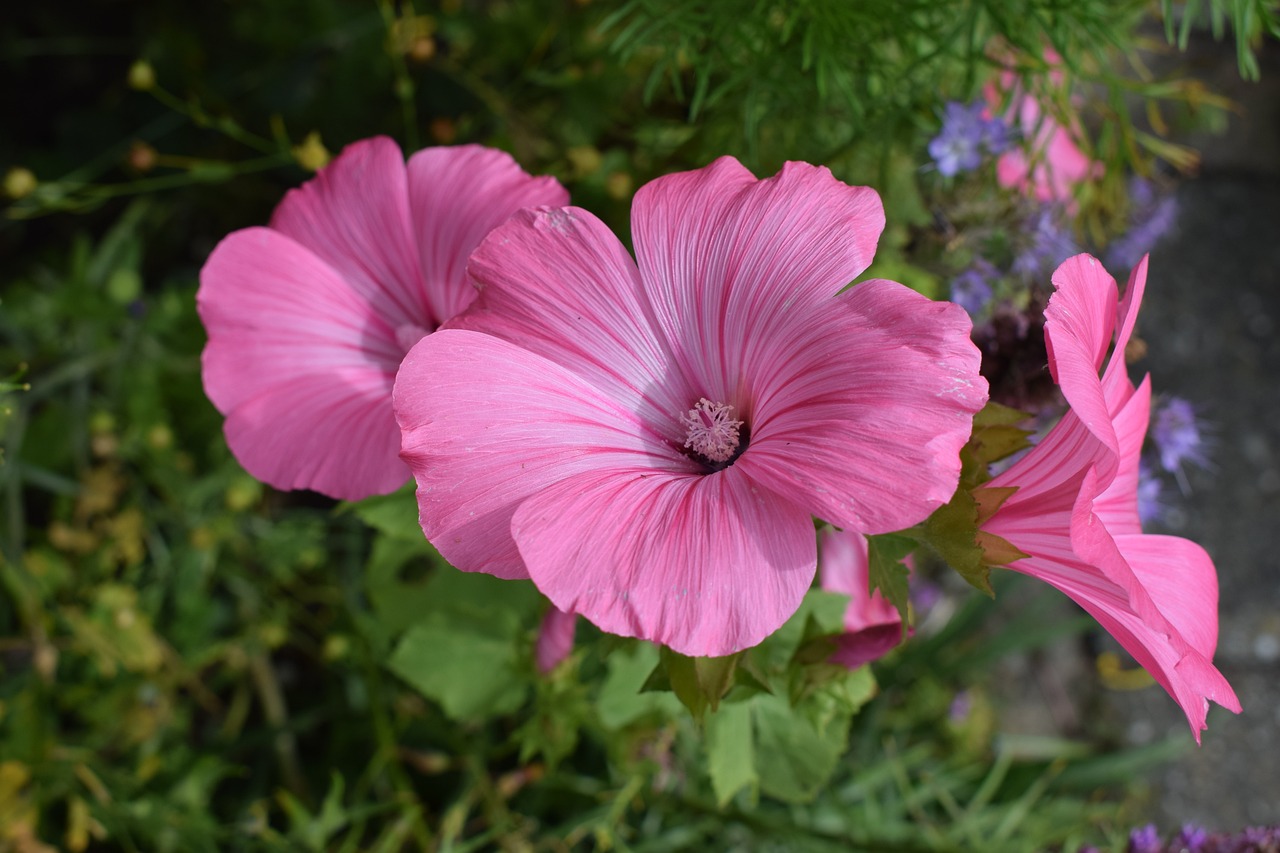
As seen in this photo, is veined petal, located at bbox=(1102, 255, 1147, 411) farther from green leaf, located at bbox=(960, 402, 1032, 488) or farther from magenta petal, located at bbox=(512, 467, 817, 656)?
magenta petal, located at bbox=(512, 467, 817, 656)

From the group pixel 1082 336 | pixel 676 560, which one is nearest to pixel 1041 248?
pixel 1082 336

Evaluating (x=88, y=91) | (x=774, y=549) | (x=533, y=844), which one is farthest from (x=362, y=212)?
(x=88, y=91)

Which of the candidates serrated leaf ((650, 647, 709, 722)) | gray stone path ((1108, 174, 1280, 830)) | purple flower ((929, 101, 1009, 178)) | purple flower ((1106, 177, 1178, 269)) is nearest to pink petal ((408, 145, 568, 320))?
serrated leaf ((650, 647, 709, 722))

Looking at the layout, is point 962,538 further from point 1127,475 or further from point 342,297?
point 342,297

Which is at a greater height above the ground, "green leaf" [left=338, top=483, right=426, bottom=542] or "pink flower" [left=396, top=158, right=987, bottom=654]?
"pink flower" [left=396, top=158, right=987, bottom=654]

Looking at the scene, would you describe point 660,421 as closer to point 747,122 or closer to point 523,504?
point 523,504

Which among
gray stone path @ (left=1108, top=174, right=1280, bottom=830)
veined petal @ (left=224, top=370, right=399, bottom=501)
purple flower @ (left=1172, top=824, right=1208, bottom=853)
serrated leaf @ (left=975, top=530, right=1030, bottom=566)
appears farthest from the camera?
gray stone path @ (left=1108, top=174, right=1280, bottom=830)

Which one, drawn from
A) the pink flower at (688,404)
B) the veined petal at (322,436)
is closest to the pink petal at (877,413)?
the pink flower at (688,404)

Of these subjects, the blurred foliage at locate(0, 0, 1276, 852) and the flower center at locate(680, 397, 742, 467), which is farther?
the blurred foliage at locate(0, 0, 1276, 852)
